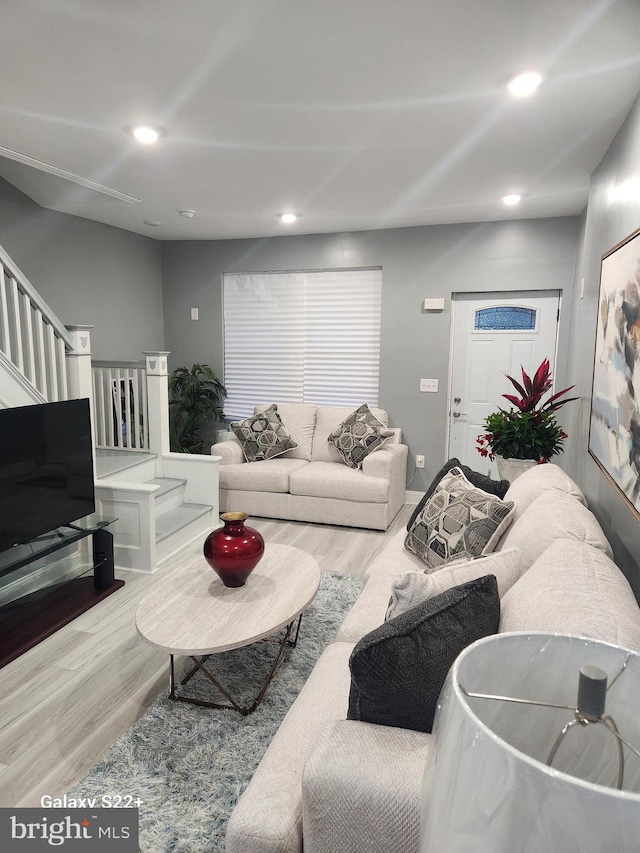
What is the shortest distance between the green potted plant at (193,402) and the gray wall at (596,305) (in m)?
3.57

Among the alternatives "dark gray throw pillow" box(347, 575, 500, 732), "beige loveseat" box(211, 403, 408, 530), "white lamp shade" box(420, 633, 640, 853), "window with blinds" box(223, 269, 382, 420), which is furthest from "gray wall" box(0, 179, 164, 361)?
"white lamp shade" box(420, 633, 640, 853)

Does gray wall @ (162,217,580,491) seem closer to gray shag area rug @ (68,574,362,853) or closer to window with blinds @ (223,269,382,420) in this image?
window with blinds @ (223,269,382,420)

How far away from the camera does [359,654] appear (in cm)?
126

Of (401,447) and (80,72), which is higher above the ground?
(80,72)

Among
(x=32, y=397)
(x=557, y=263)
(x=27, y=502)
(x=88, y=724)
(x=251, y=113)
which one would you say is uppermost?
(x=251, y=113)

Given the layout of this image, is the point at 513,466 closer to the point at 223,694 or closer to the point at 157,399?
the point at 223,694

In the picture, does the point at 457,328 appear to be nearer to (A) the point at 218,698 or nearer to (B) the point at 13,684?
(A) the point at 218,698

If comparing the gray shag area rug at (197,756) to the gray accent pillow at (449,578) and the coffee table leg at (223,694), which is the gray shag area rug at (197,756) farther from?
the gray accent pillow at (449,578)

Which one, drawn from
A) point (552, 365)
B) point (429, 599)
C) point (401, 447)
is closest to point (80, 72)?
point (429, 599)

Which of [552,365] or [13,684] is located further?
[552,365]

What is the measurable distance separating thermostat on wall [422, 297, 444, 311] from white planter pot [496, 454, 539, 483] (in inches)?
81.8

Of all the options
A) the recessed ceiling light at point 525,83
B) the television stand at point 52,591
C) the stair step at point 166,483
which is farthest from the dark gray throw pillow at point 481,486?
the stair step at point 166,483

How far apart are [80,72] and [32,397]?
1762mm

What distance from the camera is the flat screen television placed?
279 cm
